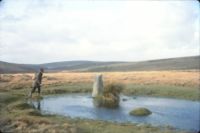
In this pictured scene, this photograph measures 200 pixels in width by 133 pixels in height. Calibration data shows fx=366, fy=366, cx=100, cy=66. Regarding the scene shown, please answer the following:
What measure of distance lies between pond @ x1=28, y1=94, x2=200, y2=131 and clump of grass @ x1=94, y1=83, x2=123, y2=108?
43cm

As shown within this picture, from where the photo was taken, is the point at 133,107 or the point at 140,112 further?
the point at 133,107

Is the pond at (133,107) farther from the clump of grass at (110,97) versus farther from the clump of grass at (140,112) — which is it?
the clump of grass at (110,97)

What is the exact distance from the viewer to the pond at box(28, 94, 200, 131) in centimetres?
1650

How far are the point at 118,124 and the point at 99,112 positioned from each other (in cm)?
369

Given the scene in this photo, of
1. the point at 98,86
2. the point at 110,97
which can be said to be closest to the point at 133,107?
the point at 110,97

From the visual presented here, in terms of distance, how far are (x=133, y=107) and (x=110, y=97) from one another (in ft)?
5.32

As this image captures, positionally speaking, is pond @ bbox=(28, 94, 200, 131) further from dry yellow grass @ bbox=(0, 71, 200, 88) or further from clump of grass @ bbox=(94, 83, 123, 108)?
dry yellow grass @ bbox=(0, 71, 200, 88)

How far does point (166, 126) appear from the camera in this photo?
48.5 feet

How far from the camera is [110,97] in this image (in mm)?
21281

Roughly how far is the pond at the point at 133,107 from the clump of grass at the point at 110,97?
43 cm

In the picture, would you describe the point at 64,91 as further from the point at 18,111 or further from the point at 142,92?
the point at 18,111

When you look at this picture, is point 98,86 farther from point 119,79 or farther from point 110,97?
point 119,79

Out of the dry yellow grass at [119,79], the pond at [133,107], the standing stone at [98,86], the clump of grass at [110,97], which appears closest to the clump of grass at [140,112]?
the pond at [133,107]

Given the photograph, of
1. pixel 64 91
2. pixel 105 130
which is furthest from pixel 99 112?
pixel 64 91
